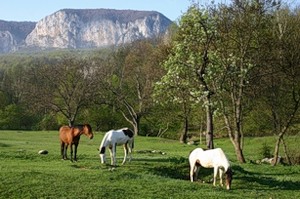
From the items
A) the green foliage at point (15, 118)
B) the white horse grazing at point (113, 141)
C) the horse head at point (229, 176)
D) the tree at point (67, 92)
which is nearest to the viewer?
the horse head at point (229, 176)

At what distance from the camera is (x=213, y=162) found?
23859 millimetres

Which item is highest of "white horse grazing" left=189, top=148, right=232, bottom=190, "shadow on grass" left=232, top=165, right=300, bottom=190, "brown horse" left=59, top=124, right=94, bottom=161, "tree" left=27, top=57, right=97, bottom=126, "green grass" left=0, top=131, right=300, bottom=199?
"tree" left=27, top=57, right=97, bottom=126

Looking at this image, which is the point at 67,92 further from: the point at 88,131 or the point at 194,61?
the point at 88,131

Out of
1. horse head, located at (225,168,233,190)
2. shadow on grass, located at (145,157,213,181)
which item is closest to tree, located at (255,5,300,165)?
shadow on grass, located at (145,157,213,181)

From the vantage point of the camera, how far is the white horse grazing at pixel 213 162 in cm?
2283

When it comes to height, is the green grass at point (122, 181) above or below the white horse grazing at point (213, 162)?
below

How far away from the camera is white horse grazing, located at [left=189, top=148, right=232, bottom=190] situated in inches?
899

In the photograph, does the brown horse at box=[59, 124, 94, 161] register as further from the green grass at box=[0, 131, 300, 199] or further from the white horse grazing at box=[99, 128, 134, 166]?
the green grass at box=[0, 131, 300, 199]

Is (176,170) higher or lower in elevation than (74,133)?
lower

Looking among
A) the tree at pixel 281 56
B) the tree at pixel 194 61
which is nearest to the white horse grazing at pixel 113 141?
the tree at pixel 194 61

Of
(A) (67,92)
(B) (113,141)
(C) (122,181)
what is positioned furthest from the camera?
(A) (67,92)

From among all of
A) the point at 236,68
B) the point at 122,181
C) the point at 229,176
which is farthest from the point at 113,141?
the point at 236,68

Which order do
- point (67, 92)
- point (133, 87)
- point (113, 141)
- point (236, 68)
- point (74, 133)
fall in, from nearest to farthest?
point (113, 141), point (74, 133), point (236, 68), point (67, 92), point (133, 87)

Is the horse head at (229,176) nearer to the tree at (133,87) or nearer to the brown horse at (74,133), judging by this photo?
the brown horse at (74,133)
